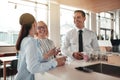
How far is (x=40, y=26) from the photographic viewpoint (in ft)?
6.08

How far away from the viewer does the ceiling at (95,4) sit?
3.83 feet

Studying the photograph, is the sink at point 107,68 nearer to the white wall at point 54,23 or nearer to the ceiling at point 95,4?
the ceiling at point 95,4

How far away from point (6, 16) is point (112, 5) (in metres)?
3.80

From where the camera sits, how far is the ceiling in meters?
1.17

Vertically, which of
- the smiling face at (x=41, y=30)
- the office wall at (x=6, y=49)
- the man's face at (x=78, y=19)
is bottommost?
the office wall at (x=6, y=49)

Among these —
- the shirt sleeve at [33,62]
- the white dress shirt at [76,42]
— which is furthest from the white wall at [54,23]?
the shirt sleeve at [33,62]

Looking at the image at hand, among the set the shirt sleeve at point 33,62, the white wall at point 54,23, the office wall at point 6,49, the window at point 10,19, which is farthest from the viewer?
the white wall at point 54,23

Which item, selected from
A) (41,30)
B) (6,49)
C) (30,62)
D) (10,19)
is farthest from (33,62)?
(10,19)

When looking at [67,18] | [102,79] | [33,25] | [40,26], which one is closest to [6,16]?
[67,18]

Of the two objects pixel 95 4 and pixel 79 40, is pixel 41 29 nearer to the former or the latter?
pixel 79 40

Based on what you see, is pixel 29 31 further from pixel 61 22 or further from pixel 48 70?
pixel 61 22

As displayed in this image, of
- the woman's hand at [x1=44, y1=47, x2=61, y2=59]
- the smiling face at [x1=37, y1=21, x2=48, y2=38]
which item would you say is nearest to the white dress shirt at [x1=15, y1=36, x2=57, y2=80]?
the woman's hand at [x1=44, y1=47, x2=61, y2=59]

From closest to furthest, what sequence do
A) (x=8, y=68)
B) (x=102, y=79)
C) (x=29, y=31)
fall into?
(x=102, y=79) → (x=29, y=31) → (x=8, y=68)

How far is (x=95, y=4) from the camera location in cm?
125
